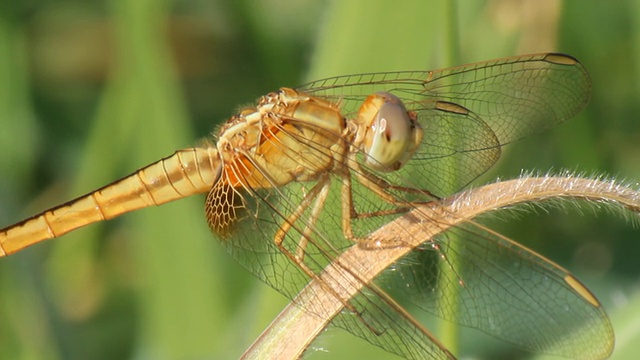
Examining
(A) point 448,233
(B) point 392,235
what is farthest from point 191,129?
(B) point 392,235

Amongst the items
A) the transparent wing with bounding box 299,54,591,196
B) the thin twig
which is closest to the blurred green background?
the transparent wing with bounding box 299,54,591,196

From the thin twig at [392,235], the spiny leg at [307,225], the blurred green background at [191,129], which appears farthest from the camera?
the blurred green background at [191,129]

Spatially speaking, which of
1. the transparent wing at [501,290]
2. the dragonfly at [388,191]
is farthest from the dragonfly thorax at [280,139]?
the transparent wing at [501,290]

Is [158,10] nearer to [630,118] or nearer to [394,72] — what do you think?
[394,72]

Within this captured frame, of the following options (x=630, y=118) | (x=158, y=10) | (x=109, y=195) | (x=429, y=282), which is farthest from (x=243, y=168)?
(x=630, y=118)

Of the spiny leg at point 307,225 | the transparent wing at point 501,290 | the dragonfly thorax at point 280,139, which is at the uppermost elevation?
the dragonfly thorax at point 280,139

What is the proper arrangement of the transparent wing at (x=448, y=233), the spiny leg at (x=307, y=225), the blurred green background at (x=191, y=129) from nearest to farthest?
the transparent wing at (x=448, y=233)
the spiny leg at (x=307, y=225)
the blurred green background at (x=191, y=129)

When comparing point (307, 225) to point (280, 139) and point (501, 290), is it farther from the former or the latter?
point (501, 290)

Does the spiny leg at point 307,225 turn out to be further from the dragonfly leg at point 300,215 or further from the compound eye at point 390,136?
the compound eye at point 390,136

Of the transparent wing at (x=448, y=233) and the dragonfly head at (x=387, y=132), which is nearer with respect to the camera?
the transparent wing at (x=448, y=233)
